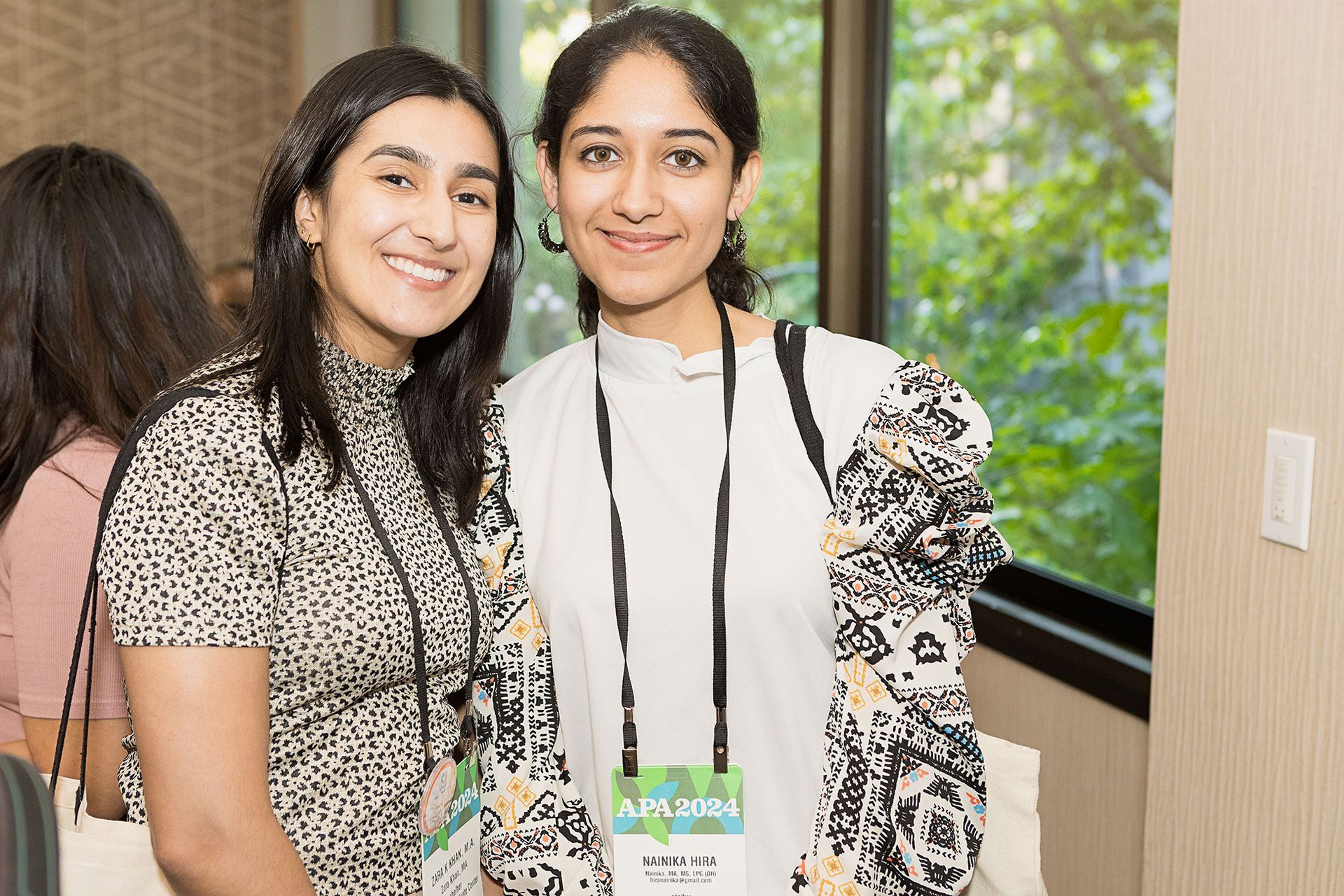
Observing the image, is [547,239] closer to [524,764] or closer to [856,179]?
[524,764]

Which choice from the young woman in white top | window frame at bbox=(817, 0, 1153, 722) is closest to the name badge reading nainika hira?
the young woman in white top

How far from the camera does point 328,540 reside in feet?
3.95

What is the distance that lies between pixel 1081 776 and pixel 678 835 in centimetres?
101

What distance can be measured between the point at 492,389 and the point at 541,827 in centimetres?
60

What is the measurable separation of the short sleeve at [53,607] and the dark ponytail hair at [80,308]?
4.9 inches

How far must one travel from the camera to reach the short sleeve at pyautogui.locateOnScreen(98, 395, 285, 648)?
1073mm

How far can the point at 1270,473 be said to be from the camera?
1388 mm

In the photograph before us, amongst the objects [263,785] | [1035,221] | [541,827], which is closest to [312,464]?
[263,785]

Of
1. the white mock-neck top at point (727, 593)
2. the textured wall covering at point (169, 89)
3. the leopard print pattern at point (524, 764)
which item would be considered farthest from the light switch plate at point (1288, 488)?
the textured wall covering at point (169, 89)

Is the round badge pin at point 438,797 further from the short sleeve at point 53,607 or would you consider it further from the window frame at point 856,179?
the window frame at point 856,179

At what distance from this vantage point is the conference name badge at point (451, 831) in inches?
51.5

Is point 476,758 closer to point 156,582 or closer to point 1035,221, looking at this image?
point 156,582

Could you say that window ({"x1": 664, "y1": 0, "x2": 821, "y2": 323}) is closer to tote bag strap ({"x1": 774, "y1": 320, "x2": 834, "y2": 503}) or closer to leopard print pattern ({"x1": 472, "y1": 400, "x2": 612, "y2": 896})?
tote bag strap ({"x1": 774, "y1": 320, "x2": 834, "y2": 503})

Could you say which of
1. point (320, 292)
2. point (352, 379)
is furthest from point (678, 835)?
point (320, 292)
